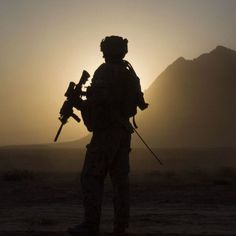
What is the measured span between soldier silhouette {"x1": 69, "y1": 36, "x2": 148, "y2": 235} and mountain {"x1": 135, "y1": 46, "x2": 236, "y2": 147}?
95.4 meters

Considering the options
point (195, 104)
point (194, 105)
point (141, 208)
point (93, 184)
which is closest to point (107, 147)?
point (93, 184)

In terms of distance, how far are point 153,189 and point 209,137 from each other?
91932mm

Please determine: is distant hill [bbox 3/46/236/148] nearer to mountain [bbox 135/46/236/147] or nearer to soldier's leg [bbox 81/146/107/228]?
mountain [bbox 135/46/236/147]

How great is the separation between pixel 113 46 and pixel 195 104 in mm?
110351

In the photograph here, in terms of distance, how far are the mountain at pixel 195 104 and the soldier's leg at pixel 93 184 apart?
95.7 metres

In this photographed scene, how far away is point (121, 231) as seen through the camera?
758 cm

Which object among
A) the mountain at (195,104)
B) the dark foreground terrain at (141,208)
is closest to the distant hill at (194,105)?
the mountain at (195,104)

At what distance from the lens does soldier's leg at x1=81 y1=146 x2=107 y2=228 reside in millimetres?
7285

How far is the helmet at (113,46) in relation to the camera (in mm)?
7785

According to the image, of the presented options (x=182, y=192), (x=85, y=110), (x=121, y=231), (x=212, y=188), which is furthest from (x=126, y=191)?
(x=212, y=188)

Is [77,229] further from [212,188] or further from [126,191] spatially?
[212,188]

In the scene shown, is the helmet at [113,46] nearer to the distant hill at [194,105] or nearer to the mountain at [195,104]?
the mountain at [195,104]

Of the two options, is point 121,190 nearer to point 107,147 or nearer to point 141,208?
point 107,147

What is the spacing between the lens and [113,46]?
25.5 feet
